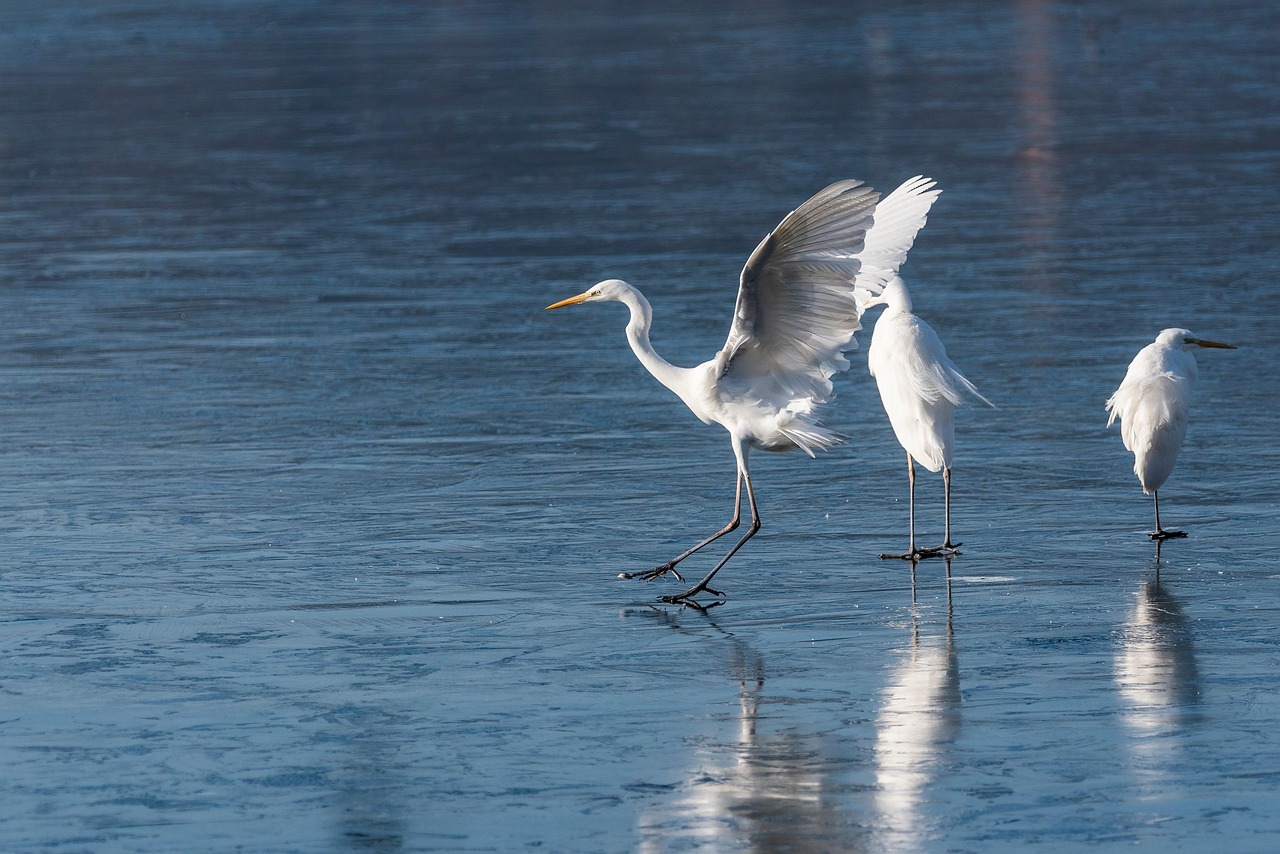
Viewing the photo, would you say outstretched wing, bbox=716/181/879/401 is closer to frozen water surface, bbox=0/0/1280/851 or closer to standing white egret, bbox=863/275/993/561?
standing white egret, bbox=863/275/993/561

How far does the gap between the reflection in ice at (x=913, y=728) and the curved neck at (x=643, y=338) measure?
191 cm

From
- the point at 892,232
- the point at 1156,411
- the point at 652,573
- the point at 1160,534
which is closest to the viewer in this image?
the point at 652,573

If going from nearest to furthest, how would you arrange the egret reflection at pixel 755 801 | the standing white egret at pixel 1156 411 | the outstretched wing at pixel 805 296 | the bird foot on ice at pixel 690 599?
1. the egret reflection at pixel 755 801
2. the outstretched wing at pixel 805 296
3. the bird foot on ice at pixel 690 599
4. the standing white egret at pixel 1156 411

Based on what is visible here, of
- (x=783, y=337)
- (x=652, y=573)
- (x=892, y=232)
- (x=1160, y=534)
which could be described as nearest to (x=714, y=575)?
(x=652, y=573)

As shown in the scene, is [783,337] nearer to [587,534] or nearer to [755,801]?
[587,534]

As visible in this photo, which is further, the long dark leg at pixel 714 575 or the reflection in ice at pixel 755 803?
the long dark leg at pixel 714 575

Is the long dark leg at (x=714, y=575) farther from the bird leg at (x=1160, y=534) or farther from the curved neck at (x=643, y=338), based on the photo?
the bird leg at (x=1160, y=534)

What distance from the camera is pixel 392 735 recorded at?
7.40m

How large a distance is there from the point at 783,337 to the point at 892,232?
4.95 ft

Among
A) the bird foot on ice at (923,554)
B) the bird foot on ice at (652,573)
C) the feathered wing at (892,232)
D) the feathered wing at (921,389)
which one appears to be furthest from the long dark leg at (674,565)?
the feathered wing at (892,232)

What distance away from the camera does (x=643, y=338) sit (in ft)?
32.6

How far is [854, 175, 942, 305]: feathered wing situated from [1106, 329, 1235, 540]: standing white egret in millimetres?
1309

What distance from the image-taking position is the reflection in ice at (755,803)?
251 inches

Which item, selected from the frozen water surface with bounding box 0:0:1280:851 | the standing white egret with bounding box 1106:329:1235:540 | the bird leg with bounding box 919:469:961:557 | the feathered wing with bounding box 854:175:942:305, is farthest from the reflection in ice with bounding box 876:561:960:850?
the feathered wing with bounding box 854:175:942:305
